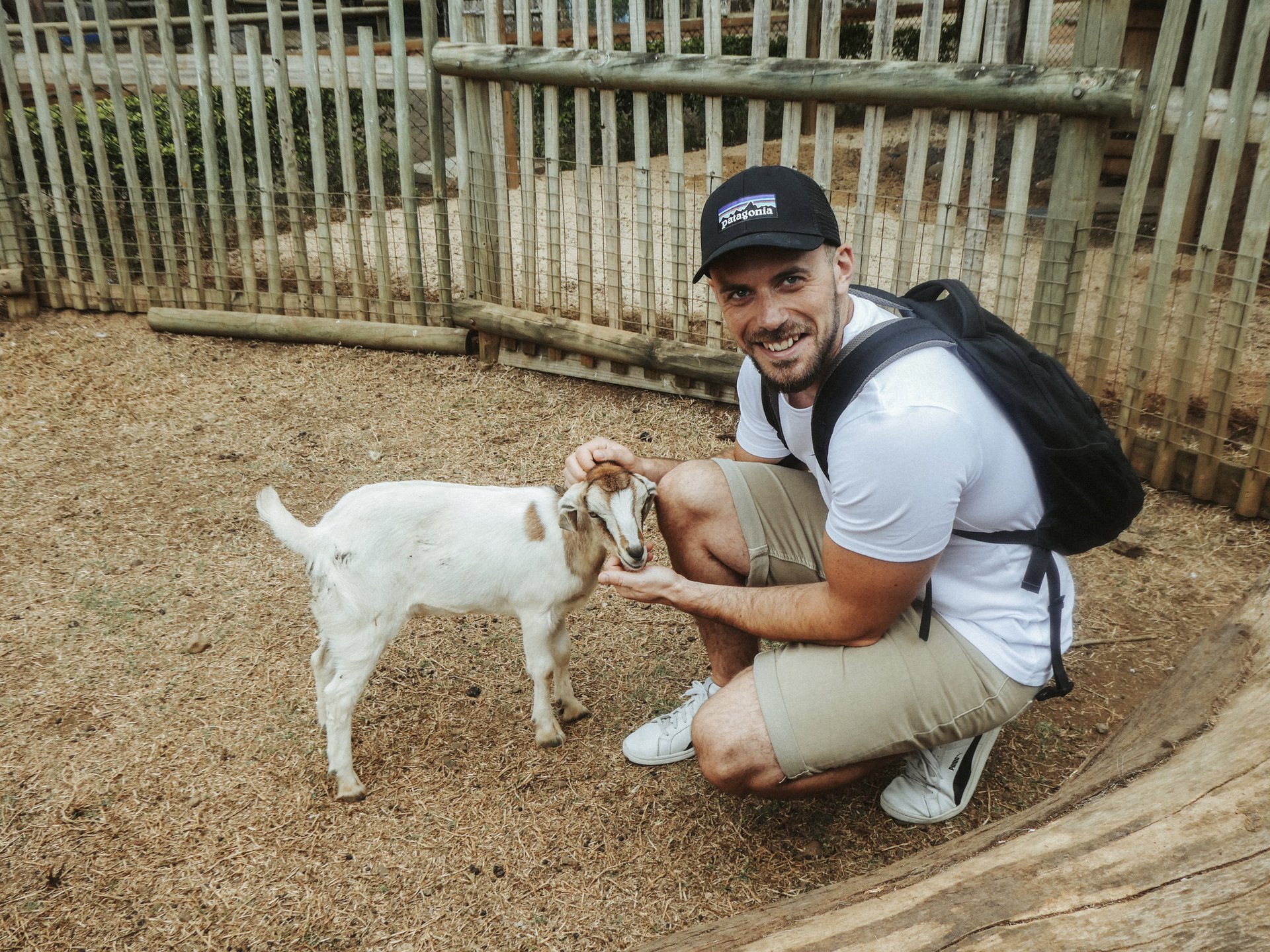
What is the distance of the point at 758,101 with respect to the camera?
5.11 m

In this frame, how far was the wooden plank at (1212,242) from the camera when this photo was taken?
159 inches

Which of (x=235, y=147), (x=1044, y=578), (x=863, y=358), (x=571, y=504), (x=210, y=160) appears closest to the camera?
(x=863, y=358)

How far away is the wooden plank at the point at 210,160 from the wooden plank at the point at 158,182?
0.85ft

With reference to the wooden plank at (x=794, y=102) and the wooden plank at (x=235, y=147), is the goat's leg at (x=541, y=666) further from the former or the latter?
the wooden plank at (x=235, y=147)

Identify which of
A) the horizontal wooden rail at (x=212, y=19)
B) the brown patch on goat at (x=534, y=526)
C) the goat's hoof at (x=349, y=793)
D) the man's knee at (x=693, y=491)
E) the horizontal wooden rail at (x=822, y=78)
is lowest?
the goat's hoof at (x=349, y=793)

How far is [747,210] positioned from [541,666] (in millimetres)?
1675

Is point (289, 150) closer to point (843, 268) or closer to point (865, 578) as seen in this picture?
point (843, 268)

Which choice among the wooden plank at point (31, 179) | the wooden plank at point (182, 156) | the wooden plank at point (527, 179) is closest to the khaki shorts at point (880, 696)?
the wooden plank at point (527, 179)

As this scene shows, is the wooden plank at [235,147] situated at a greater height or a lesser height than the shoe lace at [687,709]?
greater

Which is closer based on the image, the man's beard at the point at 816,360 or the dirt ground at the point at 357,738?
the man's beard at the point at 816,360

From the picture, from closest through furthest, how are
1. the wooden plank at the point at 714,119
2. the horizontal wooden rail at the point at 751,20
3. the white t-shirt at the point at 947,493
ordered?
the white t-shirt at the point at 947,493, the wooden plank at the point at 714,119, the horizontal wooden rail at the point at 751,20

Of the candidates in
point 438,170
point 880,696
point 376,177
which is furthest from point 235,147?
point 880,696

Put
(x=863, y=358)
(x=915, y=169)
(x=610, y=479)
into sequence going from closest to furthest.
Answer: (x=863, y=358) < (x=610, y=479) < (x=915, y=169)

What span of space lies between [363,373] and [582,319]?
4.77 ft
